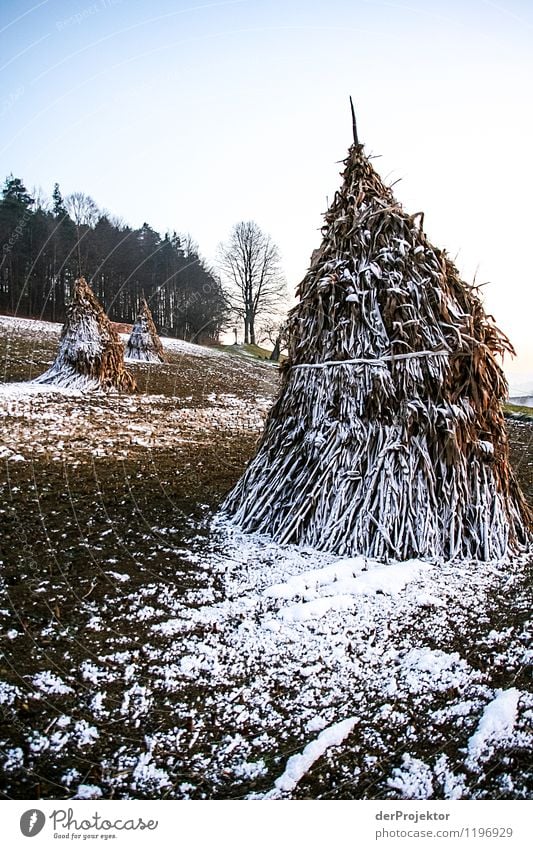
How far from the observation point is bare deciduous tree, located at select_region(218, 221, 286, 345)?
638 cm

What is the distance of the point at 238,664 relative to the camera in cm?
266

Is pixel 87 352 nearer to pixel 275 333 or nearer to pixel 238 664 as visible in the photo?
pixel 275 333

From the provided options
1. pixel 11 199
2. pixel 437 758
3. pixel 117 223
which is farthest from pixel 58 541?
pixel 117 223

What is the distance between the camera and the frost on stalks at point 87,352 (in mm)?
12648

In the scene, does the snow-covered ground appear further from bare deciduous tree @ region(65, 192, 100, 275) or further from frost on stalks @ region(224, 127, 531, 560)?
bare deciduous tree @ region(65, 192, 100, 275)

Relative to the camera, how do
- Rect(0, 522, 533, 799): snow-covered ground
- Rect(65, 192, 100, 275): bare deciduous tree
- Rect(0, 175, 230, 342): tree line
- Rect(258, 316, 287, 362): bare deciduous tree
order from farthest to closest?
Rect(0, 175, 230, 342): tree line
Rect(65, 192, 100, 275): bare deciduous tree
Rect(258, 316, 287, 362): bare deciduous tree
Rect(0, 522, 533, 799): snow-covered ground

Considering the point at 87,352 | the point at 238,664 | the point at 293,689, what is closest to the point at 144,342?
the point at 87,352

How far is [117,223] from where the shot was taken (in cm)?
724

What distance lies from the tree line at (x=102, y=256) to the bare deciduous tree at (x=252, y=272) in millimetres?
866

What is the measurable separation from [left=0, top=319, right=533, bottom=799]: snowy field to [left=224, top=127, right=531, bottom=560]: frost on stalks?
0.28 metres

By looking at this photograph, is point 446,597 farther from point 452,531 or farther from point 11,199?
point 11,199

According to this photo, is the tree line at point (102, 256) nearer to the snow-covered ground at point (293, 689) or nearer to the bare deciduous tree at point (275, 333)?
the bare deciduous tree at point (275, 333)

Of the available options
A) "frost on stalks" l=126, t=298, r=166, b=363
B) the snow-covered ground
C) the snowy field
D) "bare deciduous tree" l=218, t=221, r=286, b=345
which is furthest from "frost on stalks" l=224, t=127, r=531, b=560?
"frost on stalks" l=126, t=298, r=166, b=363

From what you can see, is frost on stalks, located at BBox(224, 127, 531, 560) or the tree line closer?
frost on stalks, located at BBox(224, 127, 531, 560)
